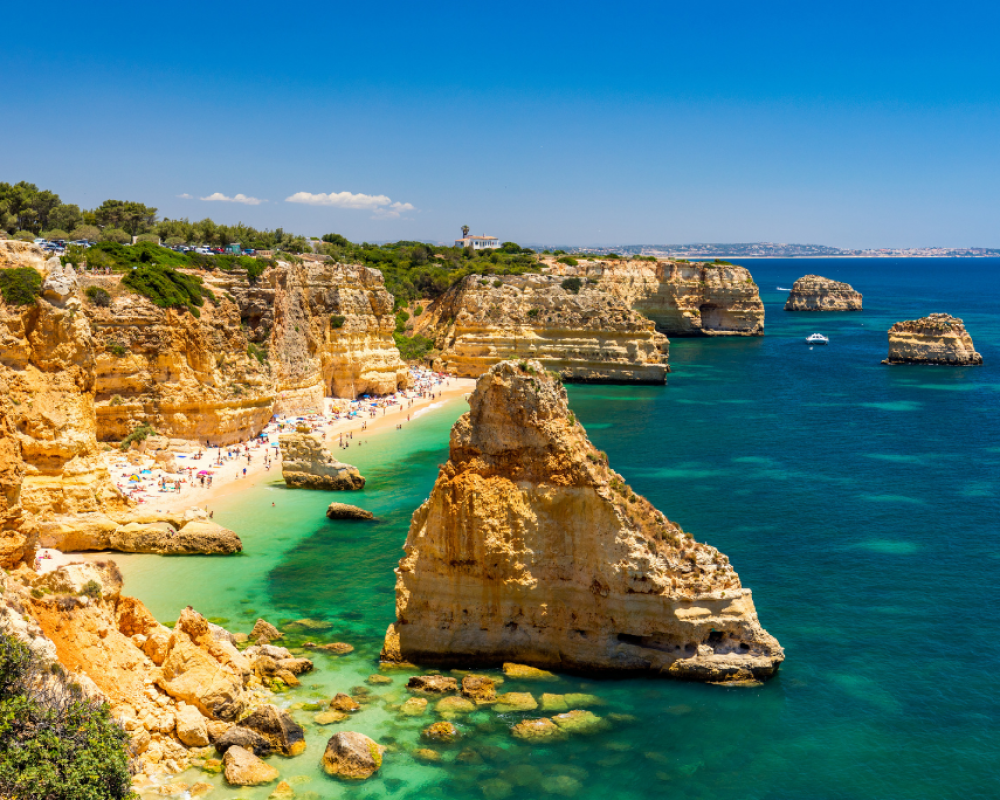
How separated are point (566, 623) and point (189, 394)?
31259 mm

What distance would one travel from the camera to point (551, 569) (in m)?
21.9

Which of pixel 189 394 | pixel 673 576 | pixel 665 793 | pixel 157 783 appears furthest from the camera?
pixel 189 394

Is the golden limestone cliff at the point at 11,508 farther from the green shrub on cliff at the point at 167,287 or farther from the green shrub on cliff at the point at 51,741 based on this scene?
the green shrub on cliff at the point at 167,287

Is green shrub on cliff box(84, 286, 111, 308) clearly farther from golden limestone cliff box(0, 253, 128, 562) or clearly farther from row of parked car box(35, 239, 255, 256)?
golden limestone cliff box(0, 253, 128, 562)

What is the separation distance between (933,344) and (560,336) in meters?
41.7

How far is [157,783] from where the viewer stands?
16.0m

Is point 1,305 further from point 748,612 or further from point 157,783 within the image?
point 748,612

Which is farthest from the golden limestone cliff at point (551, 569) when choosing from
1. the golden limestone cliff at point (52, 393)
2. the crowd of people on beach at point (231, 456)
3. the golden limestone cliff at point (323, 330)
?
the golden limestone cliff at point (323, 330)

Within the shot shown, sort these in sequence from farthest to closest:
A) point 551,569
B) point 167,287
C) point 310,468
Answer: point 167,287 → point 310,468 → point 551,569

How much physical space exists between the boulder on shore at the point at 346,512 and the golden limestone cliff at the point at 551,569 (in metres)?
15.3

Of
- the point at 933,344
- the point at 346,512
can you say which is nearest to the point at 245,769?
the point at 346,512

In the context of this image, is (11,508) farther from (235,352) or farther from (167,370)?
(235,352)

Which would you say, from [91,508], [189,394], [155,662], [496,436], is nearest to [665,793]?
[496,436]

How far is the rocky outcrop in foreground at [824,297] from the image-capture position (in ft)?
529
